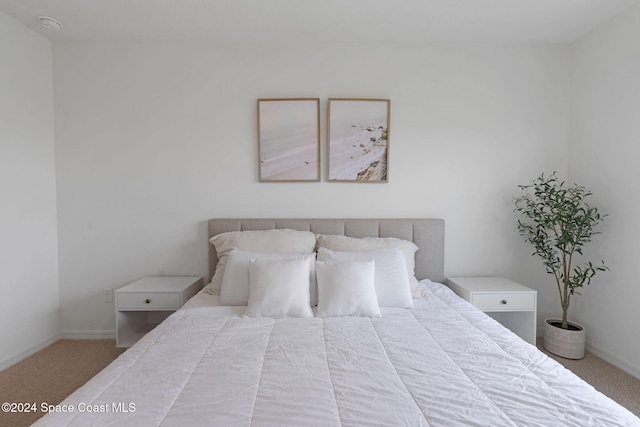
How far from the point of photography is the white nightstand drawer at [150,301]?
2.50m

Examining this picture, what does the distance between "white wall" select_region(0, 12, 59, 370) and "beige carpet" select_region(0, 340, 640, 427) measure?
0.20 metres

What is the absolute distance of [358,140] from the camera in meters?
2.85

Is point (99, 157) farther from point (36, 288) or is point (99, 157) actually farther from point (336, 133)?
point (336, 133)

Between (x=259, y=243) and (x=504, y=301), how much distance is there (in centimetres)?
189

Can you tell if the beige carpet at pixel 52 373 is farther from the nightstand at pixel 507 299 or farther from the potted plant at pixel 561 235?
the potted plant at pixel 561 235

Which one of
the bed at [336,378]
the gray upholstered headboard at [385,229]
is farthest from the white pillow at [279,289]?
the gray upholstered headboard at [385,229]

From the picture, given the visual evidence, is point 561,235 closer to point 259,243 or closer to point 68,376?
point 259,243

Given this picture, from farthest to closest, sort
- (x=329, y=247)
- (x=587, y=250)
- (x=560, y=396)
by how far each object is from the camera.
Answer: (x=587, y=250) → (x=329, y=247) → (x=560, y=396)

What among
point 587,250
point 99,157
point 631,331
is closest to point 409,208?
point 587,250

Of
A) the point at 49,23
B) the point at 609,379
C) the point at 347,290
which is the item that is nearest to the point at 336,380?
the point at 347,290

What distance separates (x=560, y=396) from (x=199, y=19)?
301cm

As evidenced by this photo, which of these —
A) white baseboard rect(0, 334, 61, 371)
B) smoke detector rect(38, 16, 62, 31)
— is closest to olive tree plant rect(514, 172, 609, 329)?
smoke detector rect(38, 16, 62, 31)

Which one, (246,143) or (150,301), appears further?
(246,143)

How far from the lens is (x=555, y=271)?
2760 mm
